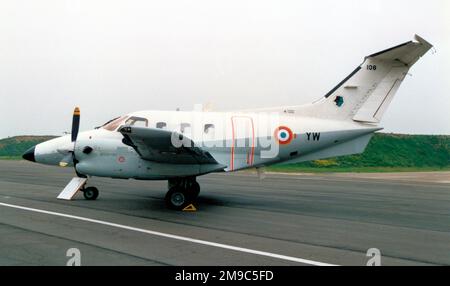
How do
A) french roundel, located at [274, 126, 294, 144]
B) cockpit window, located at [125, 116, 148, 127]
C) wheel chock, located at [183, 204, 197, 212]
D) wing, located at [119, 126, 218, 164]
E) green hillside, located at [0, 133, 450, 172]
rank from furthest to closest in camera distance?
green hillside, located at [0, 133, 450, 172], french roundel, located at [274, 126, 294, 144], cockpit window, located at [125, 116, 148, 127], wheel chock, located at [183, 204, 197, 212], wing, located at [119, 126, 218, 164]

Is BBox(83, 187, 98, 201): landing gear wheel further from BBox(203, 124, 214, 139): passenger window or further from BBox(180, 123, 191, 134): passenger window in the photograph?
BBox(203, 124, 214, 139): passenger window

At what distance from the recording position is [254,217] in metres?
11.7

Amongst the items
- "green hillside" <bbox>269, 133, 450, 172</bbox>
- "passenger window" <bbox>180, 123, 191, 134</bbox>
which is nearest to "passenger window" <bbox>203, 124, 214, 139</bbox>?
"passenger window" <bbox>180, 123, 191, 134</bbox>

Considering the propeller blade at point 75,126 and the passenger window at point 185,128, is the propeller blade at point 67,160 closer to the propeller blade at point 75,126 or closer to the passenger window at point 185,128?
the propeller blade at point 75,126

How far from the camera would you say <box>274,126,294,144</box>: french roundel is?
44.5 ft

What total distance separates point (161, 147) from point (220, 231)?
3452mm

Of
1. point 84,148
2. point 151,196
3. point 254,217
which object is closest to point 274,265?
point 254,217

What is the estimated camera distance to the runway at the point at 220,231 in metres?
7.16

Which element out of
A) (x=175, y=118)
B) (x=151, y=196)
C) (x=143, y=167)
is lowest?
(x=151, y=196)

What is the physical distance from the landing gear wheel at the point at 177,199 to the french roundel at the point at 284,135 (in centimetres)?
356

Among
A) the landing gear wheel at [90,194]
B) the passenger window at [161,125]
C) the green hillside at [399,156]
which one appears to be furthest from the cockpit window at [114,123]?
the green hillside at [399,156]
